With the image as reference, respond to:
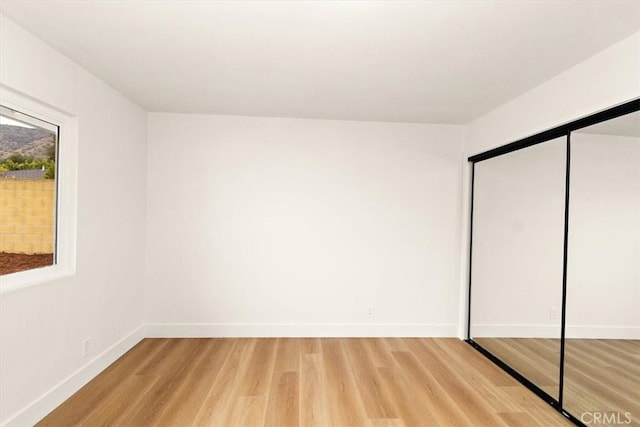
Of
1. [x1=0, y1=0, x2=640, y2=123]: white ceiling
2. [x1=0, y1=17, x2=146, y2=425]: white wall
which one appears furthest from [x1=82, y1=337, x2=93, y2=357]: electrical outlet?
[x1=0, y1=0, x2=640, y2=123]: white ceiling

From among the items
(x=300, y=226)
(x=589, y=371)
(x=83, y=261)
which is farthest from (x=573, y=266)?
(x=83, y=261)

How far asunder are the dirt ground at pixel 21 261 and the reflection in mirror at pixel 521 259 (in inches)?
154

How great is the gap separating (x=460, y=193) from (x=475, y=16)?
2.60m

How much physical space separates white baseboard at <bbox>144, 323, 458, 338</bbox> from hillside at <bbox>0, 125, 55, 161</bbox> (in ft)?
7.52

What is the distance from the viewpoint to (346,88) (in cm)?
302

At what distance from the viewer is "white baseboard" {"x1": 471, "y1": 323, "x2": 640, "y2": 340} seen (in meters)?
2.13

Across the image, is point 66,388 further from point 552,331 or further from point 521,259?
point 521,259

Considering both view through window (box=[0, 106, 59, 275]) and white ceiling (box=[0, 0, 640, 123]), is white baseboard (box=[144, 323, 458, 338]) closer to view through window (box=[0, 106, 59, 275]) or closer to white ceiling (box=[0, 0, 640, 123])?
view through window (box=[0, 106, 59, 275])

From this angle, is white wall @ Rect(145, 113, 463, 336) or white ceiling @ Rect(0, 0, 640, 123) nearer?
white ceiling @ Rect(0, 0, 640, 123)

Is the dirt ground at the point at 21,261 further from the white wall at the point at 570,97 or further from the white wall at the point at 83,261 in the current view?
the white wall at the point at 570,97

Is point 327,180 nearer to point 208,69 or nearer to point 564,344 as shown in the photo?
point 208,69

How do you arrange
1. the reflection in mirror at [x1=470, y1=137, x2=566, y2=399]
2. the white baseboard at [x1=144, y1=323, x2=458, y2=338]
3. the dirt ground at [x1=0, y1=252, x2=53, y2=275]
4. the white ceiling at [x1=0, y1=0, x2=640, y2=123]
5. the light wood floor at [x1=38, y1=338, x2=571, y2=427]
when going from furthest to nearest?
1. the white baseboard at [x1=144, y1=323, x2=458, y2=338]
2. the reflection in mirror at [x1=470, y1=137, x2=566, y2=399]
3. the light wood floor at [x1=38, y1=338, x2=571, y2=427]
4. the dirt ground at [x1=0, y1=252, x2=53, y2=275]
5. the white ceiling at [x1=0, y1=0, x2=640, y2=123]

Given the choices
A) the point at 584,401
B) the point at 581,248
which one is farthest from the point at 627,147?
the point at 584,401

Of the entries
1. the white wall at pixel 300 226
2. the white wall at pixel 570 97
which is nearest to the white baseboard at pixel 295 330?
the white wall at pixel 300 226
